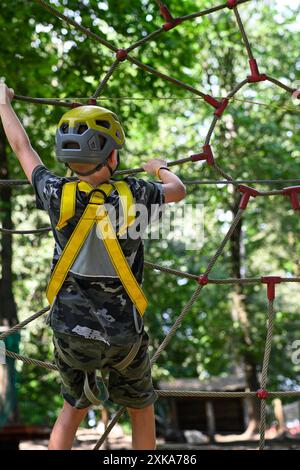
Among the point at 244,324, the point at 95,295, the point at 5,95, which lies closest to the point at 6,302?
the point at 244,324

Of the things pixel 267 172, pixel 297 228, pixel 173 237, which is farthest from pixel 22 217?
pixel 297 228

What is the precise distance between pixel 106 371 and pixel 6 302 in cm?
499

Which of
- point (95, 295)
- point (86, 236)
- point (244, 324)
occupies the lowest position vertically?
point (95, 295)

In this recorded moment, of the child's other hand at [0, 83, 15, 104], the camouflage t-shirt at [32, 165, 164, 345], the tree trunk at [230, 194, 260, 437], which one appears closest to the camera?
the camouflage t-shirt at [32, 165, 164, 345]

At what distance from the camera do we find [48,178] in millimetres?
2002

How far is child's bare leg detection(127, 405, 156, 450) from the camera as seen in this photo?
2.05 m

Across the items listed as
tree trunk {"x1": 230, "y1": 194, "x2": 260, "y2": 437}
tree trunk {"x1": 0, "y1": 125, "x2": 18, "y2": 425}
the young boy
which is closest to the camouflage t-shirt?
the young boy

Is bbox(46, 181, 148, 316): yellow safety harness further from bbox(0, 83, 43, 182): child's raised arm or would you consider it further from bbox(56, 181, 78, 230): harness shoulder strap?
bbox(0, 83, 43, 182): child's raised arm

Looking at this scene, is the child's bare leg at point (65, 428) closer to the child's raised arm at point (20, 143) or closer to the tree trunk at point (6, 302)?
the child's raised arm at point (20, 143)

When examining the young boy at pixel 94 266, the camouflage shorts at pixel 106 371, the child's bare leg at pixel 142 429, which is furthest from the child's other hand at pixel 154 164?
the child's bare leg at pixel 142 429

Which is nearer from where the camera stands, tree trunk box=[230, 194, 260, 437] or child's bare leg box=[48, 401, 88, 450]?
child's bare leg box=[48, 401, 88, 450]

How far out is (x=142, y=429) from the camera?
2.06m

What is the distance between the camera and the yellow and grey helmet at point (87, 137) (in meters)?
1.95

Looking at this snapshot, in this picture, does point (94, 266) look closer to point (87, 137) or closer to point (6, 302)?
point (87, 137)
